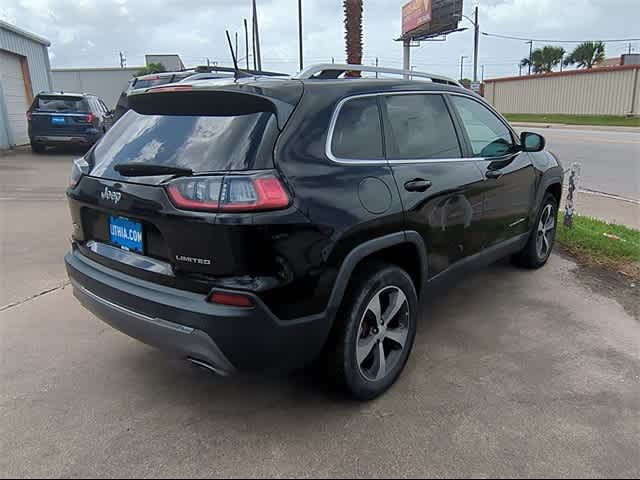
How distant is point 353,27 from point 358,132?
16772 mm

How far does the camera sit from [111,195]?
2.81 metres

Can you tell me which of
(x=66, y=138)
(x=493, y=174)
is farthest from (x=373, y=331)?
(x=66, y=138)

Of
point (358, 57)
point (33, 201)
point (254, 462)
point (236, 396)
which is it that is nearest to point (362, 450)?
point (254, 462)

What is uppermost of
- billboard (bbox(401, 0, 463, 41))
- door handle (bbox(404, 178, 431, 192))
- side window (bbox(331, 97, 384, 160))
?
billboard (bbox(401, 0, 463, 41))

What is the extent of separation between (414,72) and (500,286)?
2.11 metres

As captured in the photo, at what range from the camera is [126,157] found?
2.89m

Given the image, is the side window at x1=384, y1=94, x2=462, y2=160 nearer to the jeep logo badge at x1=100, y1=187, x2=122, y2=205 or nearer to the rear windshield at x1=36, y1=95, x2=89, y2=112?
the jeep logo badge at x1=100, y1=187, x2=122, y2=205

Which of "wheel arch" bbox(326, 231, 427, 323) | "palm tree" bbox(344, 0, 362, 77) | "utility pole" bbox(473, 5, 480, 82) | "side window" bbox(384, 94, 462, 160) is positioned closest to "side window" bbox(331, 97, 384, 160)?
"side window" bbox(384, 94, 462, 160)

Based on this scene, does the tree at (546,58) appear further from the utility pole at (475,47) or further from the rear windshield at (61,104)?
the rear windshield at (61,104)

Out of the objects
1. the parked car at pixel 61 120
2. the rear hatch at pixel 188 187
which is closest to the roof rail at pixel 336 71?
the rear hatch at pixel 188 187

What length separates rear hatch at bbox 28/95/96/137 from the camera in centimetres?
1352

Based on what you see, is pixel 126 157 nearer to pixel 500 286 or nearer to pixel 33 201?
pixel 500 286

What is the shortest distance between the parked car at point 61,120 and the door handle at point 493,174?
12243 millimetres

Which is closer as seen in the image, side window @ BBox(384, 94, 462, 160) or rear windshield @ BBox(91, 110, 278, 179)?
rear windshield @ BBox(91, 110, 278, 179)
